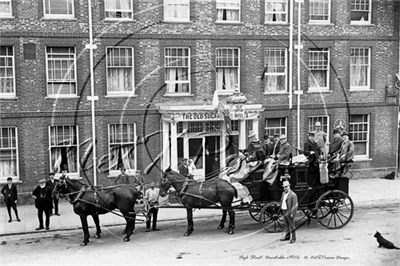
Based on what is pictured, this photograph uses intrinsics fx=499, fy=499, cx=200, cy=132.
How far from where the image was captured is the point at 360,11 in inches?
968

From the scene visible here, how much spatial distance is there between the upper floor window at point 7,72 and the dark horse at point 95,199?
7.61 metres

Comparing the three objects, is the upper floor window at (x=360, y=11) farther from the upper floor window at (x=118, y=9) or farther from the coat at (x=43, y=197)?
the coat at (x=43, y=197)

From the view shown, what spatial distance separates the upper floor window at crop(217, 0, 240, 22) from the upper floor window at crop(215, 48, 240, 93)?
140 centimetres

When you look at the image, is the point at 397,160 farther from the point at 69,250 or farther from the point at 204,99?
the point at 69,250

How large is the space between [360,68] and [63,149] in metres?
14.8

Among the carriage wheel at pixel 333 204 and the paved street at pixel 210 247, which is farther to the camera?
the carriage wheel at pixel 333 204

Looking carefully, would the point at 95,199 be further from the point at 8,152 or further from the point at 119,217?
the point at 8,152

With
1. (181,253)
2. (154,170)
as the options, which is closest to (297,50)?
(154,170)

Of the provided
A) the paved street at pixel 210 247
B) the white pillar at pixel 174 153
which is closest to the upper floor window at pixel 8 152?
the paved street at pixel 210 247

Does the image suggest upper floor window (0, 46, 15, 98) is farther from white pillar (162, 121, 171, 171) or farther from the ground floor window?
white pillar (162, 121, 171, 171)

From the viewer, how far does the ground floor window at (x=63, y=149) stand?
2081 centimetres

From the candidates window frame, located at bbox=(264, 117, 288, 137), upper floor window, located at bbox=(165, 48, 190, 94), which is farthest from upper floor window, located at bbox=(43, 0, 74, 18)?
window frame, located at bbox=(264, 117, 288, 137)

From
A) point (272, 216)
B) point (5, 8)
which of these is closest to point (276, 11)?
point (272, 216)

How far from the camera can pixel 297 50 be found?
23.7 m
